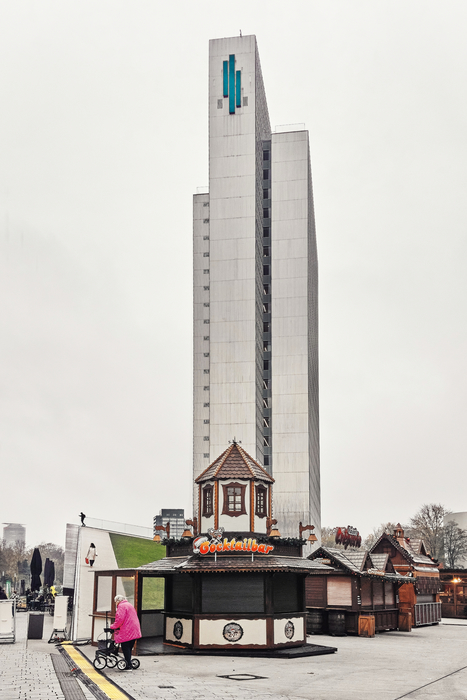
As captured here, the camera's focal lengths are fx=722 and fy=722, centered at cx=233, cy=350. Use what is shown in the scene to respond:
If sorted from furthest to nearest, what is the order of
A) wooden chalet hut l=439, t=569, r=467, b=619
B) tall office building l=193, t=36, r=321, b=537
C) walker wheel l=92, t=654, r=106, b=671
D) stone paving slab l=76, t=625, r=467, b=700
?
tall office building l=193, t=36, r=321, b=537 → wooden chalet hut l=439, t=569, r=467, b=619 → walker wheel l=92, t=654, r=106, b=671 → stone paving slab l=76, t=625, r=467, b=700

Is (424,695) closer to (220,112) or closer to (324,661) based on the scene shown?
(324,661)

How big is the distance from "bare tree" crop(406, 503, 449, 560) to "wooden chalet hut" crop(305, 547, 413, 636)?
240 ft

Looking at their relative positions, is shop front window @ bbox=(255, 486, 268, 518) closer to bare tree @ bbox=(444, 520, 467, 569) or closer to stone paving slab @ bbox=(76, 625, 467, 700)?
stone paving slab @ bbox=(76, 625, 467, 700)

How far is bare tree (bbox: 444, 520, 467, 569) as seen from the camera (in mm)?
115500

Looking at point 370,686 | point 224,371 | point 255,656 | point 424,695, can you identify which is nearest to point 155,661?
point 255,656

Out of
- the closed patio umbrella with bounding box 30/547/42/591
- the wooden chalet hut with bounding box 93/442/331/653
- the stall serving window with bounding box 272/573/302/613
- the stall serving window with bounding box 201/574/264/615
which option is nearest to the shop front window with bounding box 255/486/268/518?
the wooden chalet hut with bounding box 93/442/331/653

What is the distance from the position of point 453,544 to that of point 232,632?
99.0m

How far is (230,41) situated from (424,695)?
11932 centimetres

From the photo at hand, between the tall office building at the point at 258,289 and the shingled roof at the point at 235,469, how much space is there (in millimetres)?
76040

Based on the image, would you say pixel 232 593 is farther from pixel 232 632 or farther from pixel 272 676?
pixel 272 676

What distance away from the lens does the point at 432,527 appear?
11612cm

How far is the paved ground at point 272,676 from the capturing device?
58.2 ft

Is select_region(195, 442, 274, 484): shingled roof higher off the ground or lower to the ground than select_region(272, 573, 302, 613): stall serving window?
higher

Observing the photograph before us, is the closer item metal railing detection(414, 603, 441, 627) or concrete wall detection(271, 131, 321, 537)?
metal railing detection(414, 603, 441, 627)
